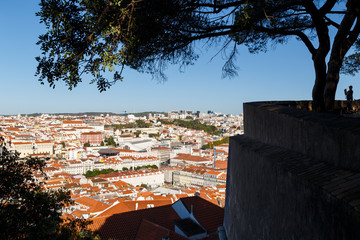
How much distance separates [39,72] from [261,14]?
246cm

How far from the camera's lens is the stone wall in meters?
1.15

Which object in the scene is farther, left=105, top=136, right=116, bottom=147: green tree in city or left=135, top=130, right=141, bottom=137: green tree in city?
left=135, top=130, right=141, bottom=137: green tree in city

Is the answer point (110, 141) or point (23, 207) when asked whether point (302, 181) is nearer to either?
point (23, 207)

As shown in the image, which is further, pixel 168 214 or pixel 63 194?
pixel 168 214

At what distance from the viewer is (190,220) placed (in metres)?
10.3

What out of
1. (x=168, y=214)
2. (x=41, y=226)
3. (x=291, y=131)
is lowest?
(x=168, y=214)

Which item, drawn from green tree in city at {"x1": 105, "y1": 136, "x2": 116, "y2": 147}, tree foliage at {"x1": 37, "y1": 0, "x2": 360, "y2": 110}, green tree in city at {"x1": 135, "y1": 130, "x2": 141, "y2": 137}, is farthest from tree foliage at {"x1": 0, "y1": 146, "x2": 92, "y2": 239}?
green tree in city at {"x1": 135, "y1": 130, "x2": 141, "y2": 137}

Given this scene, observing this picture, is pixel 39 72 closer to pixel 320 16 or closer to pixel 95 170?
pixel 320 16

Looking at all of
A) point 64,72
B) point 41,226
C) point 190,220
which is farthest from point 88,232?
point 190,220

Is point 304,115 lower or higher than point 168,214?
higher

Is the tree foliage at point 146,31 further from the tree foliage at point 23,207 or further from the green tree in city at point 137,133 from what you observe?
the green tree in city at point 137,133

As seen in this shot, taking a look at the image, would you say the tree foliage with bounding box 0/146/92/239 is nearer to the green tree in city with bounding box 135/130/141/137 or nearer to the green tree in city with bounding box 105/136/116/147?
the green tree in city with bounding box 105/136/116/147

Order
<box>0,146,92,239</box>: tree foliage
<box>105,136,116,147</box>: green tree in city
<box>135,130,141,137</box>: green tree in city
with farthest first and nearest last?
<box>135,130,141,137</box>: green tree in city → <box>105,136,116,147</box>: green tree in city → <box>0,146,92,239</box>: tree foliage

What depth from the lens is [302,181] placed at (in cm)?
140
